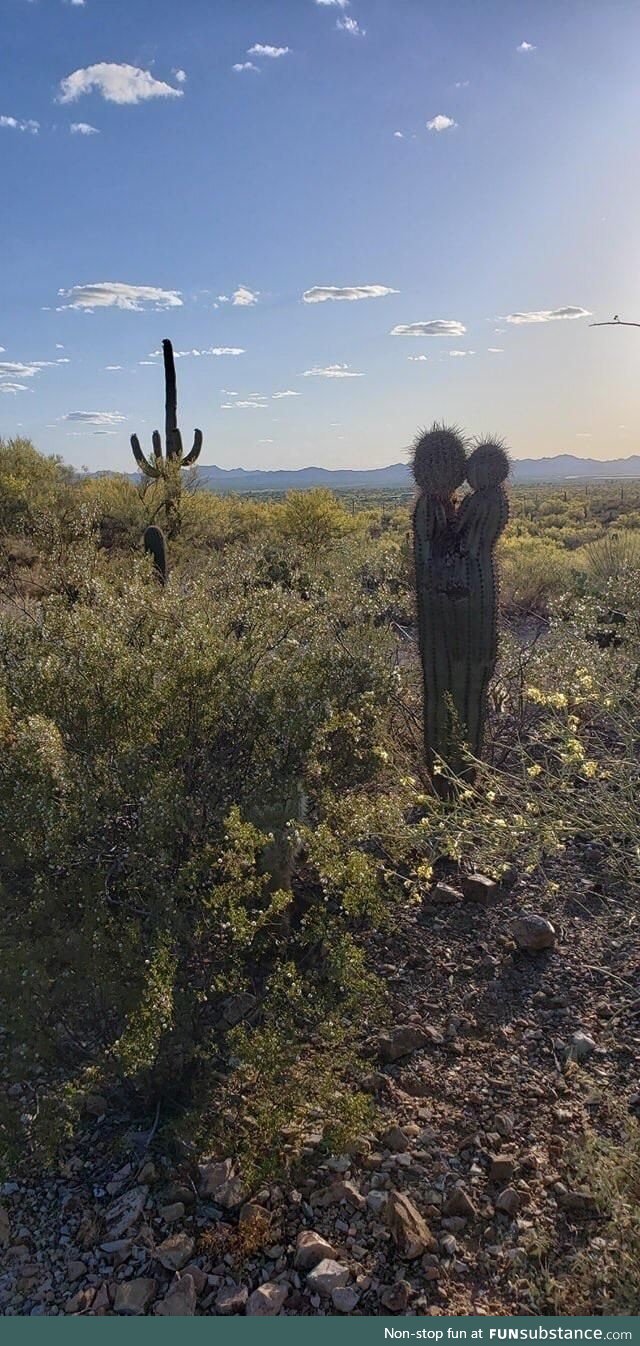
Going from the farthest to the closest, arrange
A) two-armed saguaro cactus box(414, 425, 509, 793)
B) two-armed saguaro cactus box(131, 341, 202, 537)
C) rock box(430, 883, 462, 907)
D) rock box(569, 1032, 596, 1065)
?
two-armed saguaro cactus box(131, 341, 202, 537) < two-armed saguaro cactus box(414, 425, 509, 793) < rock box(430, 883, 462, 907) < rock box(569, 1032, 596, 1065)

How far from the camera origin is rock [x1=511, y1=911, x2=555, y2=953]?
400cm

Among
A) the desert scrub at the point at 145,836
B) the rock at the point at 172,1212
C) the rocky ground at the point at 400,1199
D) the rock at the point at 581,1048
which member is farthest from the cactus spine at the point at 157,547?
the rock at the point at 172,1212

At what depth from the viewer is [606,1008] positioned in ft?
12.0

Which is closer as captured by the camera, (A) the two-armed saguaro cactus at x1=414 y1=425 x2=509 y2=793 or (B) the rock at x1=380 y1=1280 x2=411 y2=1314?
(B) the rock at x1=380 y1=1280 x2=411 y2=1314

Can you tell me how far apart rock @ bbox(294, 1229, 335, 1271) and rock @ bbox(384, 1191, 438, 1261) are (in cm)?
19

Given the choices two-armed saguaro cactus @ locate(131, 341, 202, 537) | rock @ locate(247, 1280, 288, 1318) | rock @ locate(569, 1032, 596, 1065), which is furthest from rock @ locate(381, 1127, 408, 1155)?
two-armed saguaro cactus @ locate(131, 341, 202, 537)

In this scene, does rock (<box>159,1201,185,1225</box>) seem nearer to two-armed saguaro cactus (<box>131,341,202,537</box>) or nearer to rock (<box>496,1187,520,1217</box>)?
rock (<box>496,1187,520,1217</box>)

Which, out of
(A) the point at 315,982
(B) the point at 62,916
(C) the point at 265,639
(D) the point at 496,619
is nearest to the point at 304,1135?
(A) the point at 315,982

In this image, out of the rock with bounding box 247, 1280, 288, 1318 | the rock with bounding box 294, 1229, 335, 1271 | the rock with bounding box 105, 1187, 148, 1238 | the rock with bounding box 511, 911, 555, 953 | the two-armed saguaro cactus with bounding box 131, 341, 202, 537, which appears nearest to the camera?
the rock with bounding box 247, 1280, 288, 1318

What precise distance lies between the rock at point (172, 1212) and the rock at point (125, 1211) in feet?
0.24

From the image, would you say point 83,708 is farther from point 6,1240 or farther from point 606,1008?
point 606,1008

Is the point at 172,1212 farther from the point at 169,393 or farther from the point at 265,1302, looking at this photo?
the point at 169,393

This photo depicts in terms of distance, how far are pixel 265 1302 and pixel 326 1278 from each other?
175mm

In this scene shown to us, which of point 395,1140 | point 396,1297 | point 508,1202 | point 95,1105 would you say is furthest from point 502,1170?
point 95,1105
